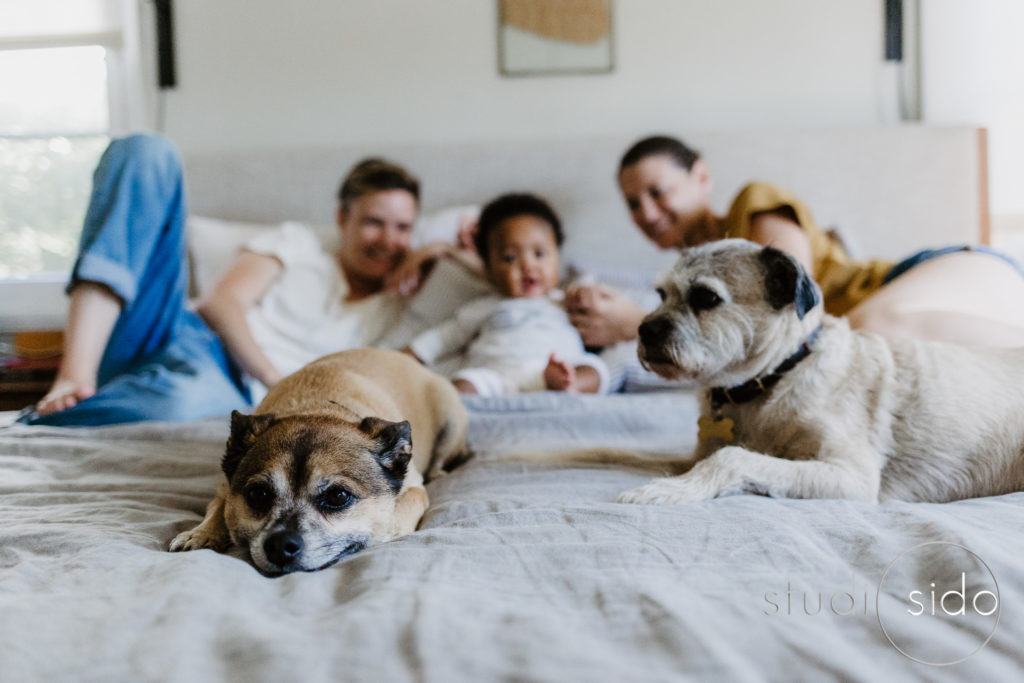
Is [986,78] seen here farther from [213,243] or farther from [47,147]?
[47,147]

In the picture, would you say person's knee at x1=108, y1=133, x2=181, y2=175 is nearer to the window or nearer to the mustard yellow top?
the window

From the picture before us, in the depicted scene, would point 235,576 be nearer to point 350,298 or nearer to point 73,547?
point 73,547

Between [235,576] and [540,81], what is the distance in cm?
317

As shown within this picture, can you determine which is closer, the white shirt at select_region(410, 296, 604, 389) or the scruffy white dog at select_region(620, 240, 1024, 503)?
the scruffy white dog at select_region(620, 240, 1024, 503)

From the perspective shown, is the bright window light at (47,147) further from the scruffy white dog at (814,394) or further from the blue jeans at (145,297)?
the scruffy white dog at (814,394)

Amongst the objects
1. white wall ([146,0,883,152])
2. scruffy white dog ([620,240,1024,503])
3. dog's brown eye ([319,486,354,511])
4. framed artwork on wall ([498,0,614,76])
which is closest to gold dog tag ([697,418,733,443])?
scruffy white dog ([620,240,1024,503])

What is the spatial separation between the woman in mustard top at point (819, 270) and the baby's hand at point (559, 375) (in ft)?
1.02

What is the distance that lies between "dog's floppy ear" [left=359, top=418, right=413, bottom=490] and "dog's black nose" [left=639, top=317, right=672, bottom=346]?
0.53 metres

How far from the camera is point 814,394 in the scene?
4.60 ft

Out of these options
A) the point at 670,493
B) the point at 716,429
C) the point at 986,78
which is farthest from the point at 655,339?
the point at 986,78

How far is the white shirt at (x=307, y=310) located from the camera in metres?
2.81

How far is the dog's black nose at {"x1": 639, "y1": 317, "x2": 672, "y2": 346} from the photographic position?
1.47 m

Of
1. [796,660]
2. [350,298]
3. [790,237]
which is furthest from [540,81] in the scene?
[796,660]

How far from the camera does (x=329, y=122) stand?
12.1 feet
